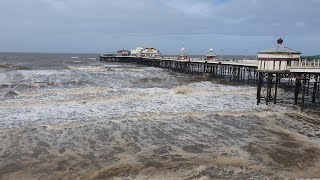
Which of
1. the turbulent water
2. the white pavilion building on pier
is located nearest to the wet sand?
the turbulent water

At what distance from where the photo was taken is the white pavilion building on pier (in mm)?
24953

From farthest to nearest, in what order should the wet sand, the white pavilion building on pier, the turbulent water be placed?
the white pavilion building on pier → the turbulent water → the wet sand

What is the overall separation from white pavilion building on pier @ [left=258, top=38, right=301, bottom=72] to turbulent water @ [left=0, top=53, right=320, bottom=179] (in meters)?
2.82

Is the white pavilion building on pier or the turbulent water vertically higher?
Answer: the white pavilion building on pier

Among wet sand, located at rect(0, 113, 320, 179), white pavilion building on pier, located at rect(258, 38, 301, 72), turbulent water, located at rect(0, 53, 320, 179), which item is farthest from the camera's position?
white pavilion building on pier, located at rect(258, 38, 301, 72)

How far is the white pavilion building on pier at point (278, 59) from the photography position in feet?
81.9

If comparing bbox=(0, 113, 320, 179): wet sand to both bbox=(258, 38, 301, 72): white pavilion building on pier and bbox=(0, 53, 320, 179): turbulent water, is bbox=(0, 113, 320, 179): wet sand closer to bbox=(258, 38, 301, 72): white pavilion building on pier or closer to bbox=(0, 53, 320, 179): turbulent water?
bbox=(0, 53, 320, 179): turbulent water

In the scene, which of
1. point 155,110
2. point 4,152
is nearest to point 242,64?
point 155,110

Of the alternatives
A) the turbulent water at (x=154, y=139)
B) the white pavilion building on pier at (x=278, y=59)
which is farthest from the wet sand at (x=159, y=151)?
the white pavilion building on pier at (x=278, y=59)

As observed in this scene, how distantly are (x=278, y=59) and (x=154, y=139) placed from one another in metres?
13.1

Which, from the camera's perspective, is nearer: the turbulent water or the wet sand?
the wet sand

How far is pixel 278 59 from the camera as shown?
2498 centimetres

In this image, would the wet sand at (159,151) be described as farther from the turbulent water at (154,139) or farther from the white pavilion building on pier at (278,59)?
the white pavilion building on pier at (278,59)

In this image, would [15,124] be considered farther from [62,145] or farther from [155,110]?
[155,110]
